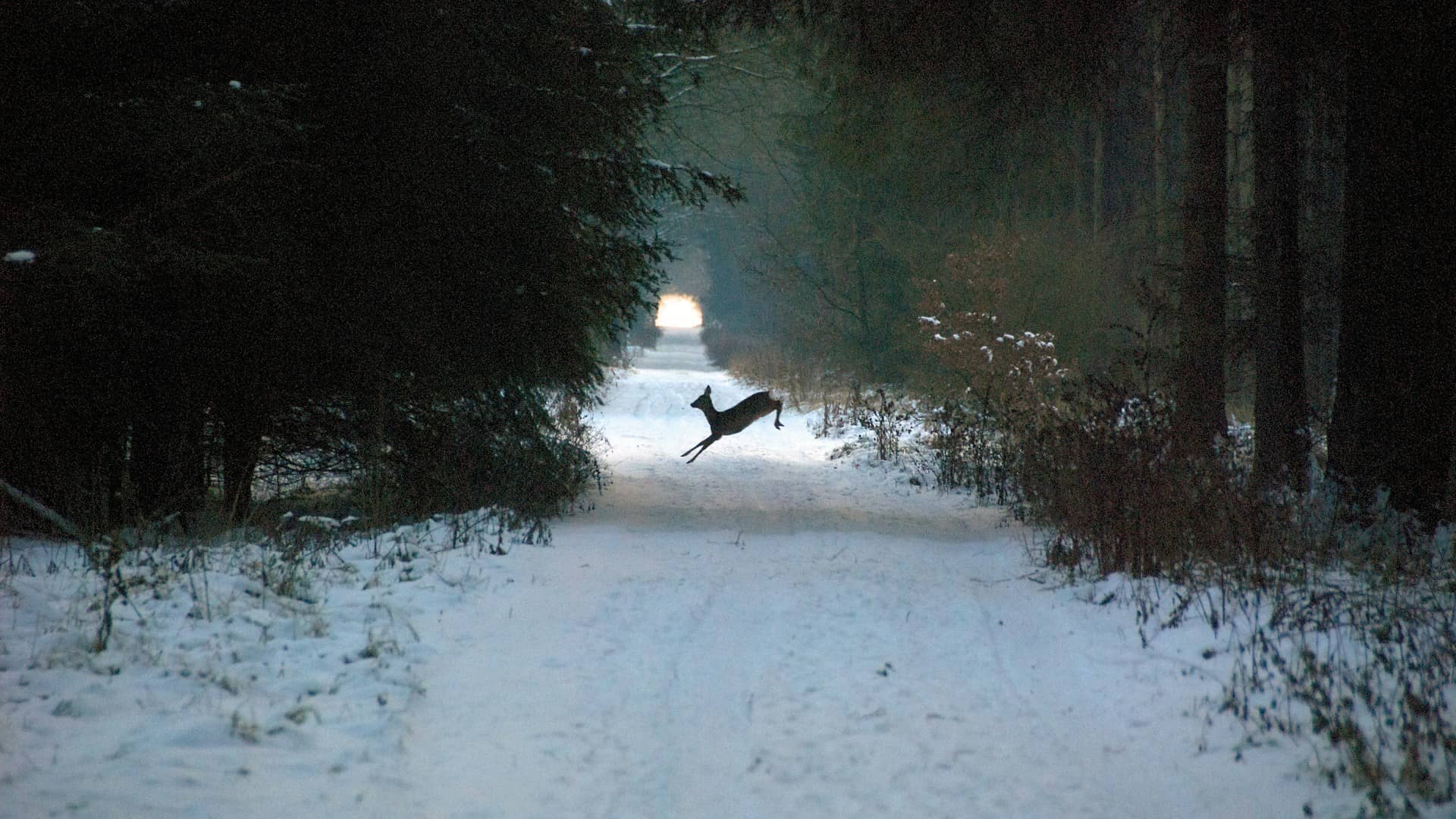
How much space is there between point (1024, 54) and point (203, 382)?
8271 millimetres

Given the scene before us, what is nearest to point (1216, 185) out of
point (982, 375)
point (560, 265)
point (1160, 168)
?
point (982, 375)

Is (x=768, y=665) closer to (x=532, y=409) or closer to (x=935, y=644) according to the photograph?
(x=935, y=644)

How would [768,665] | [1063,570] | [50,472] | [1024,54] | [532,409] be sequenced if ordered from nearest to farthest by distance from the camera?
[768,665] < [1063,570] < [50,472] < [1024,54] < [532,409]

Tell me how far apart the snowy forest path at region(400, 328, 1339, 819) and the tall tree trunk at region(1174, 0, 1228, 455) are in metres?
4.73

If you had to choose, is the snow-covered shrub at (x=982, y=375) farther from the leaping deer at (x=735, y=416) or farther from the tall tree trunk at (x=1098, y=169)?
the tall tree trunk at (x=1098, y=169)

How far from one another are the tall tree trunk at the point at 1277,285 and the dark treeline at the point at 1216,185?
24 mm

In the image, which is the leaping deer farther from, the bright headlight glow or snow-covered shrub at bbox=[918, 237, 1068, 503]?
the bright headlight glow

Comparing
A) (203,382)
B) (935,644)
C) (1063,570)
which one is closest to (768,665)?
(935,644)

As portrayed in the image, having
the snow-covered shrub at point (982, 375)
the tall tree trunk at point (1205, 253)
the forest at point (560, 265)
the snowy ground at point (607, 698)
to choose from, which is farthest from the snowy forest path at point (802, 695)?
the tall tree trunk at point (1205, 253)

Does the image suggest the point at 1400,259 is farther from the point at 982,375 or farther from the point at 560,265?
the point at 982,375

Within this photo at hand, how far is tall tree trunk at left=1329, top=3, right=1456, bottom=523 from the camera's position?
8.31 m

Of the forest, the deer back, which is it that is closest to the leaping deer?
the deer back

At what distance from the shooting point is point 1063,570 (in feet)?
26.7

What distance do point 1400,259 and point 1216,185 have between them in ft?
14.0
